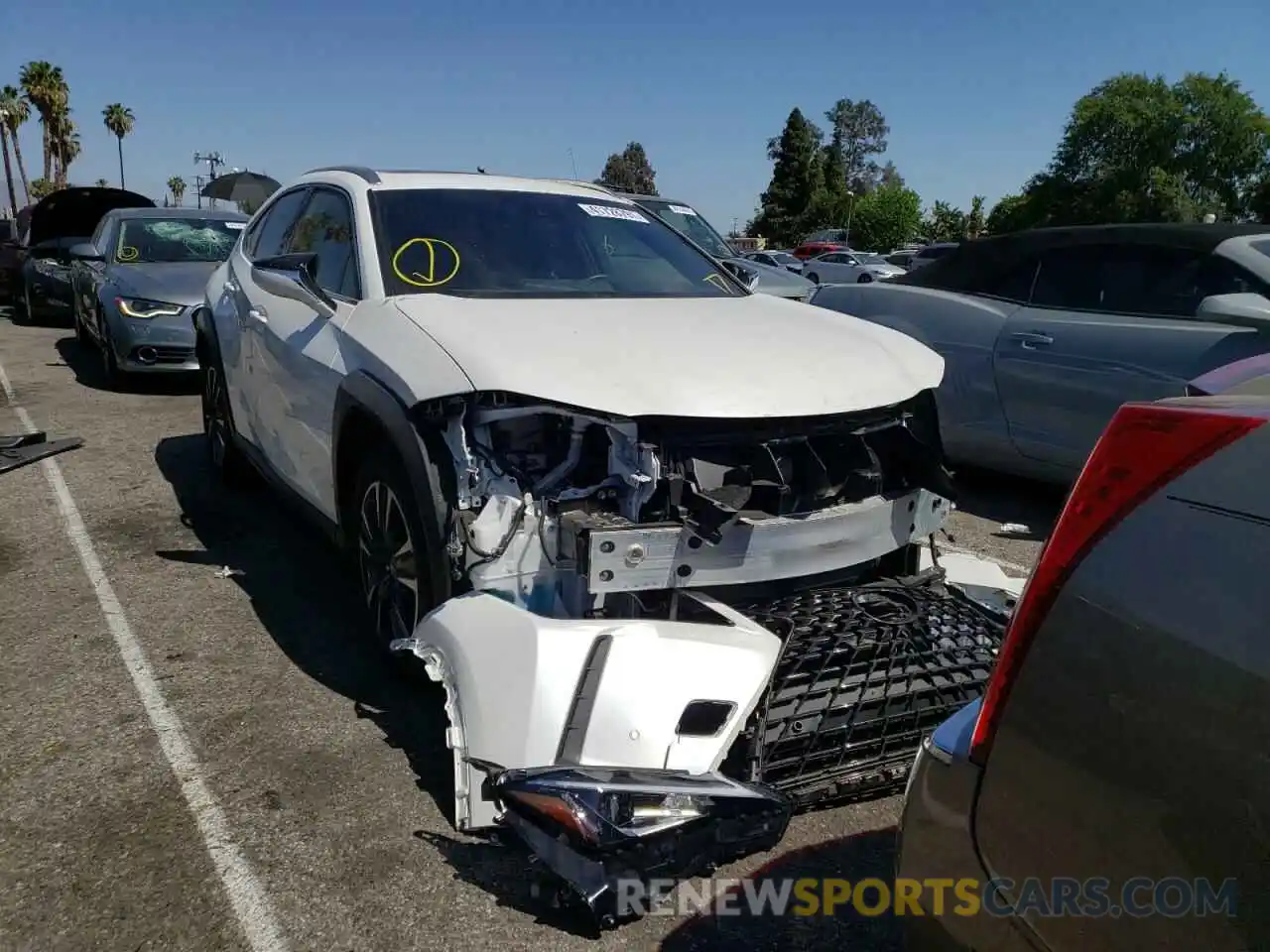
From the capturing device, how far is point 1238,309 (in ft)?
14.1

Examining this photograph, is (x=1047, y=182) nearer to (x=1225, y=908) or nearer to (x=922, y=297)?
(x=922, y=297)

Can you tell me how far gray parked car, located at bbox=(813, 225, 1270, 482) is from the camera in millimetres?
4594

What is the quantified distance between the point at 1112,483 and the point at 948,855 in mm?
607

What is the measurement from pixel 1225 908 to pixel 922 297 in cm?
528

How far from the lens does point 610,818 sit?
2.09 m

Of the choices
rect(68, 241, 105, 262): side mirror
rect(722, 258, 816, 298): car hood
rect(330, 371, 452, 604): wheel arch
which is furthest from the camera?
rect(68, 241, 105, 262): side mirror

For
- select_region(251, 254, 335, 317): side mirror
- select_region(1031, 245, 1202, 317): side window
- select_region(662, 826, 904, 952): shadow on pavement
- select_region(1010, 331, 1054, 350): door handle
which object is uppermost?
select_region(1031, 245, 1202, 317): side window

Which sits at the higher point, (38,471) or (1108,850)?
(1108,850)

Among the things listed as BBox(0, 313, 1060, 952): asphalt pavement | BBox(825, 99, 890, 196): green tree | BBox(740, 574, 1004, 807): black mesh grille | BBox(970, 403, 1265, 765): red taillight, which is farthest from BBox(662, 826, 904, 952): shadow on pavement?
BBox(825, 99, 890, 196): green tree

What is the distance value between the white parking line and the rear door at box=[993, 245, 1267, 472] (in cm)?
422

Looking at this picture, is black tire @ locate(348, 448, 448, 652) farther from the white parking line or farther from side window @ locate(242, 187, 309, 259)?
side window @ locate(242, 187, 309, 259)

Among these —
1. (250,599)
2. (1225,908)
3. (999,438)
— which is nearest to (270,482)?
(250,599)

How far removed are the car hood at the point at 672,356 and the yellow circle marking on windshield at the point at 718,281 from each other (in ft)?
1.90

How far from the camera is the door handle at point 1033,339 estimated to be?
523 cm
